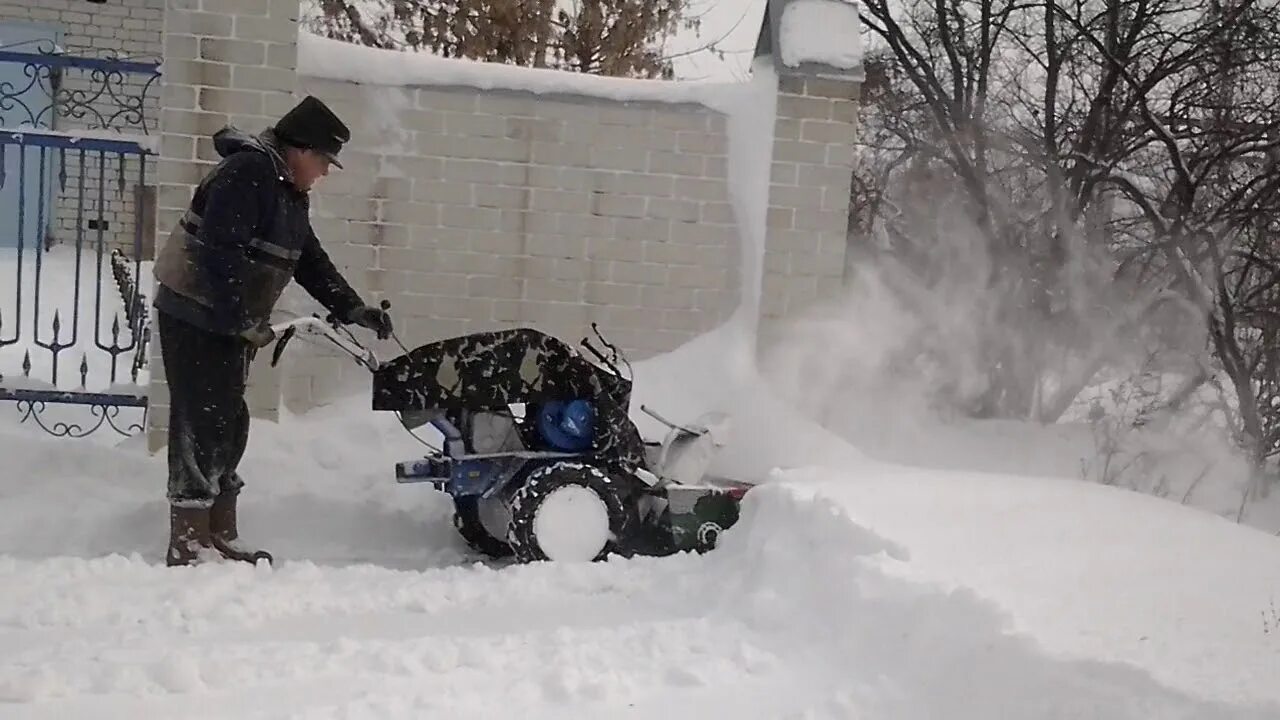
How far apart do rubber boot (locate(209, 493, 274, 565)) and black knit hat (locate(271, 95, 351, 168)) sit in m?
1.47

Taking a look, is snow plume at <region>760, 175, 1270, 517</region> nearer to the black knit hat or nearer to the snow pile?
the snow pile

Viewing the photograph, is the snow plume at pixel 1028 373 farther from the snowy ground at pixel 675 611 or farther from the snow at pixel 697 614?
the snow at pixel 697 614

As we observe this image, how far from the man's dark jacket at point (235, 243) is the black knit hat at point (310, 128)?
9cm

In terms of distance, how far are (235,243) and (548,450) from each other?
1.52m

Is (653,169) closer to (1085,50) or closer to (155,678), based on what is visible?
(155,678)

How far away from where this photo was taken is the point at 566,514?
14.6ft

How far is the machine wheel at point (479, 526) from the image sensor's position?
4.82 meters

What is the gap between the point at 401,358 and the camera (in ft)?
14.4

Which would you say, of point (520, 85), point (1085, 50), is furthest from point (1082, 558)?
point (1085, 50)

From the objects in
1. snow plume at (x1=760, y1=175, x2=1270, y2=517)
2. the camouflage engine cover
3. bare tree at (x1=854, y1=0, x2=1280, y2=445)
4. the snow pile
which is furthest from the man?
bare tree at (x1=854, y1=0, x2=1280, y2=445)

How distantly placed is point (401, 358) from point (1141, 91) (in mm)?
7646

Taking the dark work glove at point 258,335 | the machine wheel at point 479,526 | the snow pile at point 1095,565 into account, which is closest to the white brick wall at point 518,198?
the machine wheel at point 479,526

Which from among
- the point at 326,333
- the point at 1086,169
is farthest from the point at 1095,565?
the point at 1086,169

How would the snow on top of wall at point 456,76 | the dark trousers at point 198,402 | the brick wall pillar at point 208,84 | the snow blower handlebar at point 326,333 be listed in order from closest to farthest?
the dark trousers at point 198,402 < the snow blower handlebar at point 326,333 < the brick wall pillar at point 208,84 < the snow on top of wall at point 456,76
